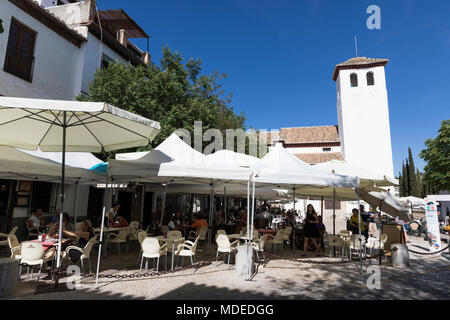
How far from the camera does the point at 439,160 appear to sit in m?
21.0

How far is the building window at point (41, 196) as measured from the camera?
11.7 metres

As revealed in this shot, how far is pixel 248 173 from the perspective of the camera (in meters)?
6.84

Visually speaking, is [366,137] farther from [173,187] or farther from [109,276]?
[109,276]

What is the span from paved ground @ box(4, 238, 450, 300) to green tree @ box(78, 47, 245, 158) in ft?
22.0

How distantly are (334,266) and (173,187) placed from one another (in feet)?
24.6

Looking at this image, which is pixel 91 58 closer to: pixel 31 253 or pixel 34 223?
pixel 34 223

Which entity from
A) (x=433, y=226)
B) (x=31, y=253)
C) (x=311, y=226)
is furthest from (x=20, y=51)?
(x=433, y=226)

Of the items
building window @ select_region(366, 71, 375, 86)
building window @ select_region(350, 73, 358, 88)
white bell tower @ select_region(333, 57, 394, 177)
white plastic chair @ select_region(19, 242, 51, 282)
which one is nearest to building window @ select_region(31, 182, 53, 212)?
white plastic chair @ select_region(19, 242, 51, 282)

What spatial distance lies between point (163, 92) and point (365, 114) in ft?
96.3

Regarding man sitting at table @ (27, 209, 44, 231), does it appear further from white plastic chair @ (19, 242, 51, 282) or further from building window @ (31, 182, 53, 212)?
white plastic chair @ (19, 242, 51, 282)

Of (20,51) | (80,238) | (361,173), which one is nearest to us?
(80,238)

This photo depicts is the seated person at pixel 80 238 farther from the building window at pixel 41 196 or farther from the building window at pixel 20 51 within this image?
the building window at pixel 20 51

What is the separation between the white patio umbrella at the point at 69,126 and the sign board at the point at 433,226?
11.9 m

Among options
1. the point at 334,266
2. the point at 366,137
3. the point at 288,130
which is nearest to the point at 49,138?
the point at 334,266
